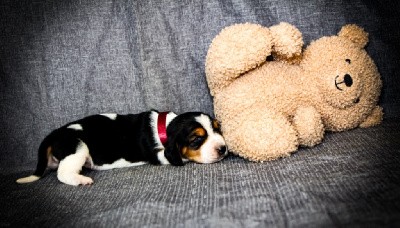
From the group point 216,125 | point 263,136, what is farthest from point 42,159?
point 263,136

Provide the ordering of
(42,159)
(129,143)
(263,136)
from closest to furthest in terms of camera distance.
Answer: (263,136) → (42,159) → (129,143)

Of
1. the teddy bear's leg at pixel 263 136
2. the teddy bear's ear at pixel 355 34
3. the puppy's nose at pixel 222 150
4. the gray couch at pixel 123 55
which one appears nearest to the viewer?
the teddy bear's leg at pixel 263 136

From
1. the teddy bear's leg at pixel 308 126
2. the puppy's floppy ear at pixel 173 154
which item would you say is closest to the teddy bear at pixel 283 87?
the teddy bear's leg at pixel 308 126

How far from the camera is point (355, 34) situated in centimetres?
213

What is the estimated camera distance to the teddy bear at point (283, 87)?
189 centimetres

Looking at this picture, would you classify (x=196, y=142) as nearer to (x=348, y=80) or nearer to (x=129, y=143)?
(x=129, y=143)

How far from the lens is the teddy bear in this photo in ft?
6.21

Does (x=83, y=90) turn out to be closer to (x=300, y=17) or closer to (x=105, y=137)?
(x=105, y=137)

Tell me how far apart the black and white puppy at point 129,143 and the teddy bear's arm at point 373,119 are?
796 millimetres

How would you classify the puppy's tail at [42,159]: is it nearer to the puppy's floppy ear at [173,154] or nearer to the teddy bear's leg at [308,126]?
the puppy's floppy ear at [173,154]

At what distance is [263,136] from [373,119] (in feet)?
2.37

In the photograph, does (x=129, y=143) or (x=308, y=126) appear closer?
(x=308, y=126)

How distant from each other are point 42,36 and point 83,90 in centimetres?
39

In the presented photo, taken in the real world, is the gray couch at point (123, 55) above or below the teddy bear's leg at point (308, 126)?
above
